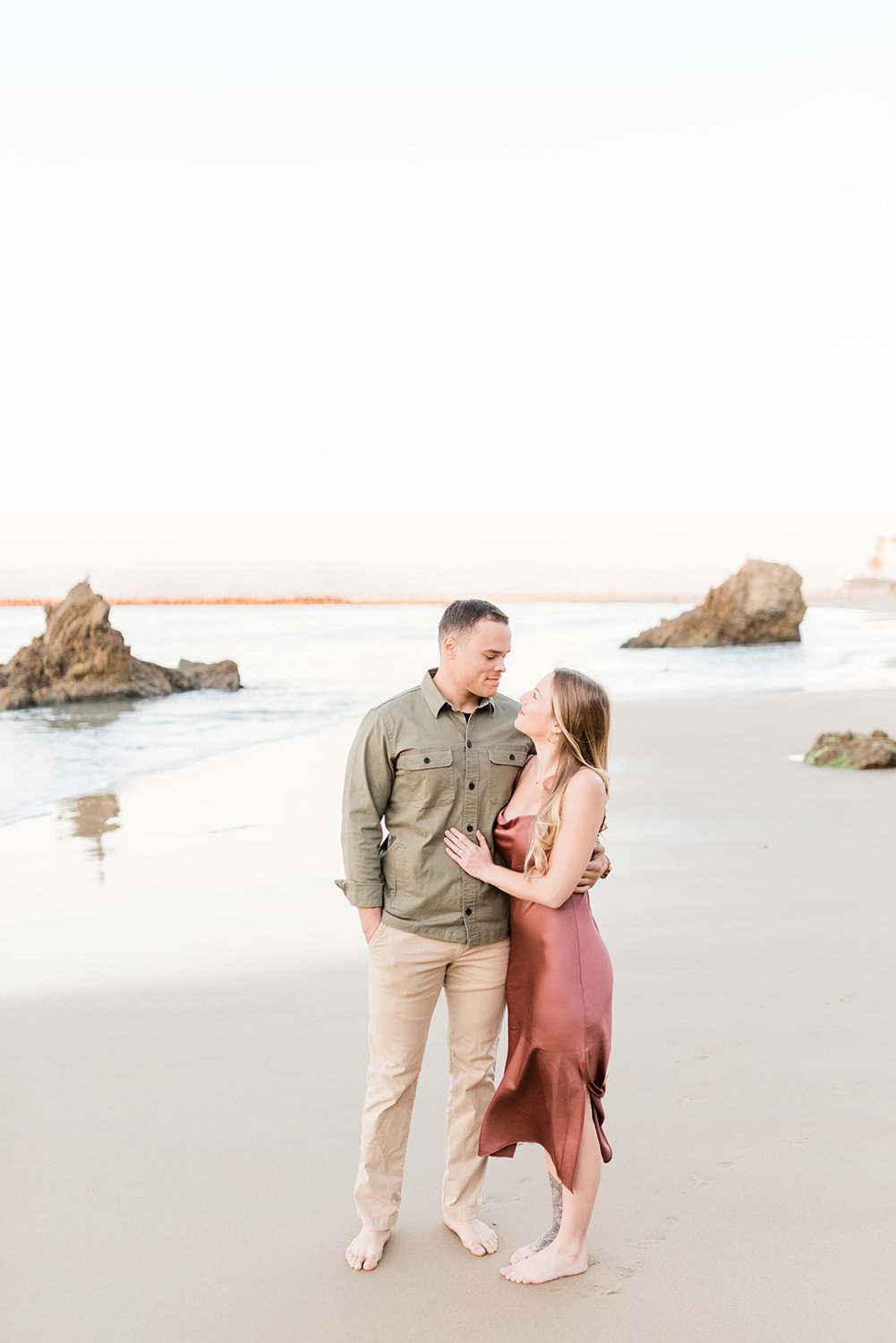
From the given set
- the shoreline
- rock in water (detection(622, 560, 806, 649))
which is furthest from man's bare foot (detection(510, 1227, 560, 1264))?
rock in water (detection(622, 560, 806, 649))

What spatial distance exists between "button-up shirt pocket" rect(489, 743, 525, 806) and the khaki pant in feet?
1.55

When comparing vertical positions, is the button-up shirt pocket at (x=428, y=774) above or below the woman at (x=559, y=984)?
above

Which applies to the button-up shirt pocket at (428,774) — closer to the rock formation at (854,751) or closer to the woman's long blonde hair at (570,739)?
the woman's long blonde hair at (570,739)

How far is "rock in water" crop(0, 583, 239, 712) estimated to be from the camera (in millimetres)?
25766

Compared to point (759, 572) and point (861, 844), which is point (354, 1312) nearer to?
point (861, 844)

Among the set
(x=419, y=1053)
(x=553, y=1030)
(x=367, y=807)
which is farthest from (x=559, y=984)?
(x=367, y=807)

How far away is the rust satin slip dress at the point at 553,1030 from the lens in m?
3.09

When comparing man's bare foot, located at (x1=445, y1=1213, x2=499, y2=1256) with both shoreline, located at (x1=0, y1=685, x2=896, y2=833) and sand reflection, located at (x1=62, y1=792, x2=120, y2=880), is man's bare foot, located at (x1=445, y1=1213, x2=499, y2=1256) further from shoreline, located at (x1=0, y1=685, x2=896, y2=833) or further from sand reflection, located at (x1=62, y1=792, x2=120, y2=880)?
shoreline, located at (x1=0, y1=685, x2=896, y2=833)

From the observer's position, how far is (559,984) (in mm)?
3111

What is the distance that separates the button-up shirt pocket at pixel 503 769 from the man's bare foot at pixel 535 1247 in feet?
4.26

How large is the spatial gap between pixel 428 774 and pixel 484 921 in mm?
491

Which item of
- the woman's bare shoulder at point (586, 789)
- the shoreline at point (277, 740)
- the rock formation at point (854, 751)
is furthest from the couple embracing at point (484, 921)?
the rock formation at point (854, 751)

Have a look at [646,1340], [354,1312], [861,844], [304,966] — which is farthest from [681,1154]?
[861,844]

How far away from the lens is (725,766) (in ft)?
39.7
